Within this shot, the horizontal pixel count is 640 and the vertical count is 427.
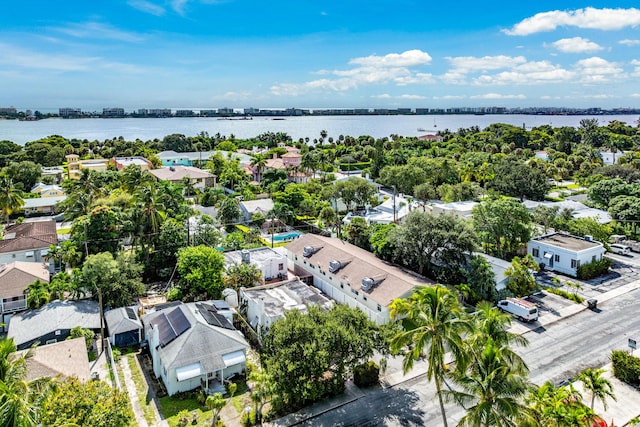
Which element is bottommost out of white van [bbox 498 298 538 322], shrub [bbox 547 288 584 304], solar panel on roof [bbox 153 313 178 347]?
shrub [bbox 547 288 584 304]

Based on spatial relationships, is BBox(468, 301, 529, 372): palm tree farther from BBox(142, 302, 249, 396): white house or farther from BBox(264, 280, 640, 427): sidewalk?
BBox(142, 302, 249, 396): white house

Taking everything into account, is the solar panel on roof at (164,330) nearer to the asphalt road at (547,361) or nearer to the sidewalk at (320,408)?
the sidewalk at (320,408)

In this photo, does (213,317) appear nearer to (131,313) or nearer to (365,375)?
(131,313)

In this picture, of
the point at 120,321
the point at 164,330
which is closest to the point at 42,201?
the point at 120,321

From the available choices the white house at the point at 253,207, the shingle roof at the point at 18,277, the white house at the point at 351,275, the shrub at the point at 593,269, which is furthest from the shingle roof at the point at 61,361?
the shrub at the point at 593,269

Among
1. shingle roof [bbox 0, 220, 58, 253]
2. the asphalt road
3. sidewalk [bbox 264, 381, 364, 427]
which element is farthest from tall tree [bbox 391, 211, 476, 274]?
shingle roof [bbox 0, 220, 58, 253]

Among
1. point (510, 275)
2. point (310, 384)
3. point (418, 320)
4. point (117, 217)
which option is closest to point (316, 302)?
point (310, 384)
